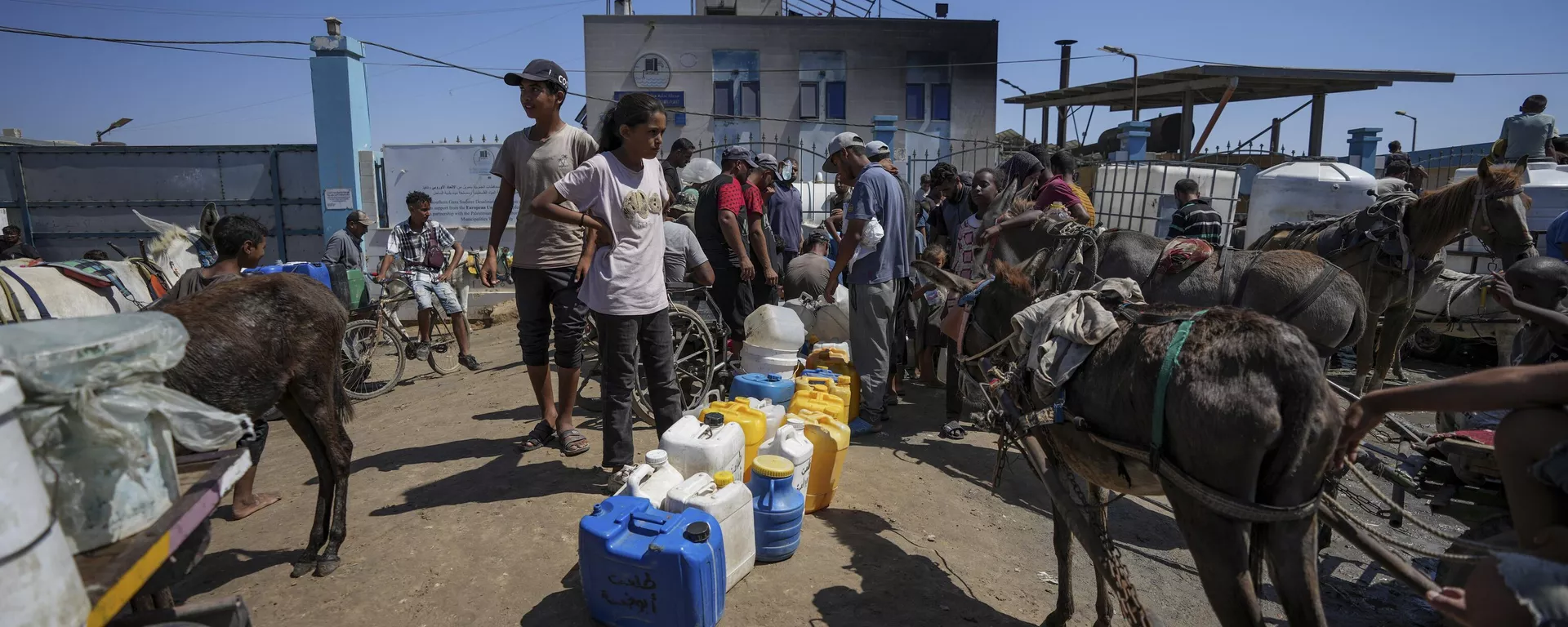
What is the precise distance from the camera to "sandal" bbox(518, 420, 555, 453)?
5059 millimetres

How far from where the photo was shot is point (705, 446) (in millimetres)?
3627

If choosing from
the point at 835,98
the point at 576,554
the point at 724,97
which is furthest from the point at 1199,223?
the point at 724,97

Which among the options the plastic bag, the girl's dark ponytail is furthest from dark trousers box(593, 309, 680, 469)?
the plastic bag

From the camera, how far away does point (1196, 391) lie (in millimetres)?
2297

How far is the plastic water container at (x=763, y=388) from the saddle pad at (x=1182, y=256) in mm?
2831

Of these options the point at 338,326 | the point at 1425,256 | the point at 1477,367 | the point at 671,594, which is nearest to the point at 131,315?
the point at 671,594

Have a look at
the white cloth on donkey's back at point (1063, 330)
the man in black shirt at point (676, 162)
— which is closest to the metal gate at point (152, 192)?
the man in black shirt at point (676, 162)

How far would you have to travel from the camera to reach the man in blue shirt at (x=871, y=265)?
226 inches

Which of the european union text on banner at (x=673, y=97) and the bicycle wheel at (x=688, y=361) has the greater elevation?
the european union text on banner at (x=673, y=97)

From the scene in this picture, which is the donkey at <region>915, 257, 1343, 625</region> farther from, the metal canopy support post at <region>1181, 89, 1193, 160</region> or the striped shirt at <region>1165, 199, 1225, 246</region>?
the metal canopy support post at <region>1181, 89, 1193, 160</region>

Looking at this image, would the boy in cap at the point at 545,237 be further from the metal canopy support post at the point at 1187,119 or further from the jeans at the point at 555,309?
the metal canopy support post at the point at 1187,119

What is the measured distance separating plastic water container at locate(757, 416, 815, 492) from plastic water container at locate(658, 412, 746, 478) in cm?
20

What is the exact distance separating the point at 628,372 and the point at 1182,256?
397 centimetres

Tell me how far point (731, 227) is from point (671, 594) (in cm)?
349
